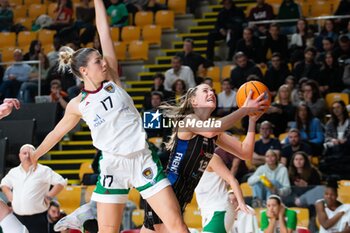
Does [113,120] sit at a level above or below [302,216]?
above

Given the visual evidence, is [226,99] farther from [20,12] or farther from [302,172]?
[20,12]

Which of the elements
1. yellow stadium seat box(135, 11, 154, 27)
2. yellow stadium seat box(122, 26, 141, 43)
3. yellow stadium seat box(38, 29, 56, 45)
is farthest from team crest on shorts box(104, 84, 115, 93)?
yellow stadium seat box(38, 29, 56, 45)

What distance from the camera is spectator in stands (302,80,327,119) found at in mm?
14289

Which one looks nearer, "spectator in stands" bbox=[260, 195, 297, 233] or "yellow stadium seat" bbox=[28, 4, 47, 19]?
"spectator in stands" bbox=[260, 195, 297, 233]

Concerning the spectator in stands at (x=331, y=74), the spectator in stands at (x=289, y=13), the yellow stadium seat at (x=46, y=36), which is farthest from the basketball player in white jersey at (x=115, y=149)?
the yellow stadium seat at (x=46, y=36)

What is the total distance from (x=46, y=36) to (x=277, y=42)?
19.8ft

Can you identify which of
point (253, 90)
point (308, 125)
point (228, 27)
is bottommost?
point (308, 125)

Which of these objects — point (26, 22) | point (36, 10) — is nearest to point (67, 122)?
point (26, 22)

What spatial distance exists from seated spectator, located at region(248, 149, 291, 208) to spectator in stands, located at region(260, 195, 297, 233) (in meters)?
0.63

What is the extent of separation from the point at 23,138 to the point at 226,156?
3911 millimetres

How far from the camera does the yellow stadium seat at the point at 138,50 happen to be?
18.0 m

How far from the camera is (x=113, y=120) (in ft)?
23.1

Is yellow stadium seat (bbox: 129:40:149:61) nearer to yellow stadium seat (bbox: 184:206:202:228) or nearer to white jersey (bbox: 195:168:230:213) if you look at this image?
yellow stadium seat (bbox: 184:206:202:228)

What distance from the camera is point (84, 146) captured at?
54.8ft
